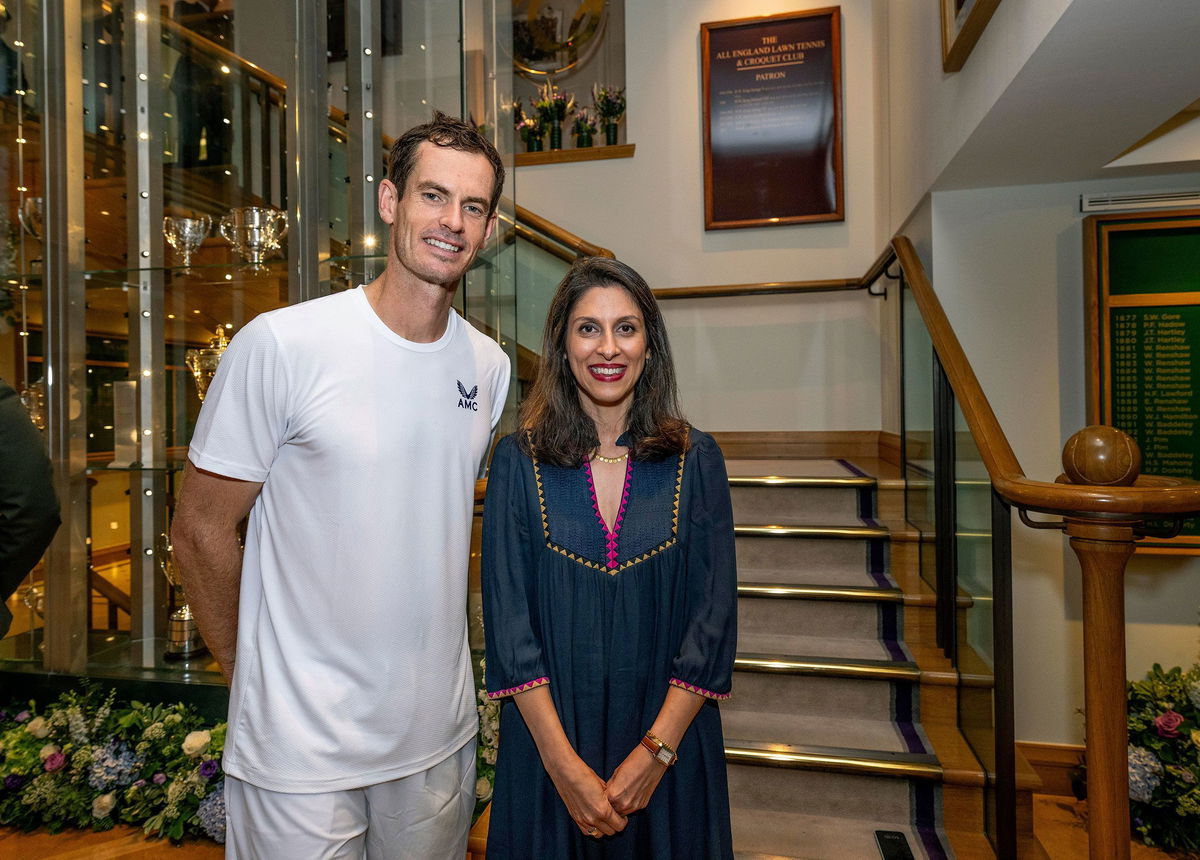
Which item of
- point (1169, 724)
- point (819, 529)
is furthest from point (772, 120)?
point (1169, 724)

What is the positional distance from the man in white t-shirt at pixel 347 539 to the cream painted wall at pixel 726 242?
380cm

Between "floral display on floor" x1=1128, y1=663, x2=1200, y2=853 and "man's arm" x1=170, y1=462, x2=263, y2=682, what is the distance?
291 centimetres

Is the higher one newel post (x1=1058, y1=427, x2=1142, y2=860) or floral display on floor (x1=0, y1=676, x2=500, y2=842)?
newel post (x1=1058, y1=427, x2=1142, y2=860)

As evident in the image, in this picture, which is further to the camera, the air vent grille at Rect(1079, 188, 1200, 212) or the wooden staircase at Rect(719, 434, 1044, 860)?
the air vent grille at Rect(1079, 188, 1200, 212)

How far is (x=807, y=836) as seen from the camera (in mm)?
2326

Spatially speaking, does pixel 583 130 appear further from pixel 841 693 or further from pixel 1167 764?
pixel 1167 764

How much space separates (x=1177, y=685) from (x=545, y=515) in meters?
2.82

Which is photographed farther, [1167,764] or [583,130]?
[583,130]

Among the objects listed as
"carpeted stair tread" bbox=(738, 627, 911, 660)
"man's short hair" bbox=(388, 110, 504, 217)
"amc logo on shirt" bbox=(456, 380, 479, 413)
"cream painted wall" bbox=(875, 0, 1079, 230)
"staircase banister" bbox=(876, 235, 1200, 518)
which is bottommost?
"carpeted stair tread" bbox=(738, 627, 911, 660)

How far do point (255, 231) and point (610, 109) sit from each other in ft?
11.5

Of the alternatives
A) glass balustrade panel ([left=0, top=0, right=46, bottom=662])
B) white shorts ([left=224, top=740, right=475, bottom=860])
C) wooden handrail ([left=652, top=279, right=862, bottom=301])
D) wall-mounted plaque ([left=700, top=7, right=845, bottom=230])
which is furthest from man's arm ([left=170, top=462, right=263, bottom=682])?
wall-mounted plaque ([left=700, top=7, right=845, bottom=230])

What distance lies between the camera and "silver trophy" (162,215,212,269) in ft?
7.89

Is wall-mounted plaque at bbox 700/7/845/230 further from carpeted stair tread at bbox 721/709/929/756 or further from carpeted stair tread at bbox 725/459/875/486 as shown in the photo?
carpeted stair tread at bbox 721/709/929/756

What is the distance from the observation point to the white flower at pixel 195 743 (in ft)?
7.43
